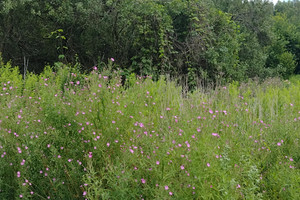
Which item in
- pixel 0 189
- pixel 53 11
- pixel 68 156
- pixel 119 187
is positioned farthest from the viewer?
pixel 53 11

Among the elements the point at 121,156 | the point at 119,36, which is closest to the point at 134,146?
the point at 121,156

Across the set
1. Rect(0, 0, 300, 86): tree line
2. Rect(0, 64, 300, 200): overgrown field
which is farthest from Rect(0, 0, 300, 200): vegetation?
Rect(0, 0, 300, 86): tree line

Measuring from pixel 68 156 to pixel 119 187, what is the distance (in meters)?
0.99

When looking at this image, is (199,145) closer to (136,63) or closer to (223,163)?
(223,163)

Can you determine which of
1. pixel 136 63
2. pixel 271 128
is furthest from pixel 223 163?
pixel 136 63

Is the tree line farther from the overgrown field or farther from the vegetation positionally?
the overgrown field

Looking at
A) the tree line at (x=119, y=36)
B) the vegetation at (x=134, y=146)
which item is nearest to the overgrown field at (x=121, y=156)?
the vegetation at (x=134, y=146)

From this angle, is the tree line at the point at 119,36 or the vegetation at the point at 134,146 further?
the tree line at the point at 119,36

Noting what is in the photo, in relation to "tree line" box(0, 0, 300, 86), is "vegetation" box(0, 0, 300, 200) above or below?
below

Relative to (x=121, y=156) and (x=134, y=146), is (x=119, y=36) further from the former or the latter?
(x=134, y=146)

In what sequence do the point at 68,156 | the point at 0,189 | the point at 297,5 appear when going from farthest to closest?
the point at 297,5 → the point at 68,156 → the point at 0,189

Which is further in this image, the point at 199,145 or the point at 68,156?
the point at 68,156

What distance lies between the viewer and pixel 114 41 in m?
9.50

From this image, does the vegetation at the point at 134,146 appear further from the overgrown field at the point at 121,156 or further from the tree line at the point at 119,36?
the tree line at the point at 119,36
